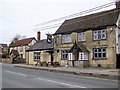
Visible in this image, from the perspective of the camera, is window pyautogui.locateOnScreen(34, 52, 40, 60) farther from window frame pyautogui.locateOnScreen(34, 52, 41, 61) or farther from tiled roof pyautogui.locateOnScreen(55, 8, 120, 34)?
tiled roof pyautogui.locateOnScreen(55, 8, 120, 34)

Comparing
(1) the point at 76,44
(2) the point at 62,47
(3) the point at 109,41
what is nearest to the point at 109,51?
(3) the point at 109,41

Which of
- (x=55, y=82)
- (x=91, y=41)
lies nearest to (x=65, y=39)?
(x=91, y=41)

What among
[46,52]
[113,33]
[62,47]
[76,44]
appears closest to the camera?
[113,33]

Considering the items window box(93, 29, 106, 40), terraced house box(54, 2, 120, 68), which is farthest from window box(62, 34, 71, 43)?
window box(93, 29, 106, 40)

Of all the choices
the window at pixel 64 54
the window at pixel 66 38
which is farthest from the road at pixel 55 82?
the window at pixel 66 38

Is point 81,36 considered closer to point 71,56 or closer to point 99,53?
point 71,56

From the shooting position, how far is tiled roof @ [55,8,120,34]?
3608cm

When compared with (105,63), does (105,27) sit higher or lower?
higher

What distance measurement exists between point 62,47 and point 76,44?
4.79 metres

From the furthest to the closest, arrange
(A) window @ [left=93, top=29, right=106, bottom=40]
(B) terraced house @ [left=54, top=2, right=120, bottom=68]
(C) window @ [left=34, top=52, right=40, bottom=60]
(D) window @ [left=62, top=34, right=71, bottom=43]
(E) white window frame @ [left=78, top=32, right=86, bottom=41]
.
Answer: (C) window @ [left=34, top=52, right=40, bottom=60], (D) window @ [left=62, top=34, right=71, bottom=43], (E) white window frame @ [left=78, top=32, right=86, bottom=41], (A) window @ [left=93, top=29, right=106, bottom=40], (B) terraced house @ [left=54, top=2, right=120, bottom=68]

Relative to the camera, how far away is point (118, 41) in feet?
115

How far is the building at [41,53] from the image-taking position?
4799cm

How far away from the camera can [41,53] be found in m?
50.2

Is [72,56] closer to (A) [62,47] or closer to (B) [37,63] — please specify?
(A) [62,47]
